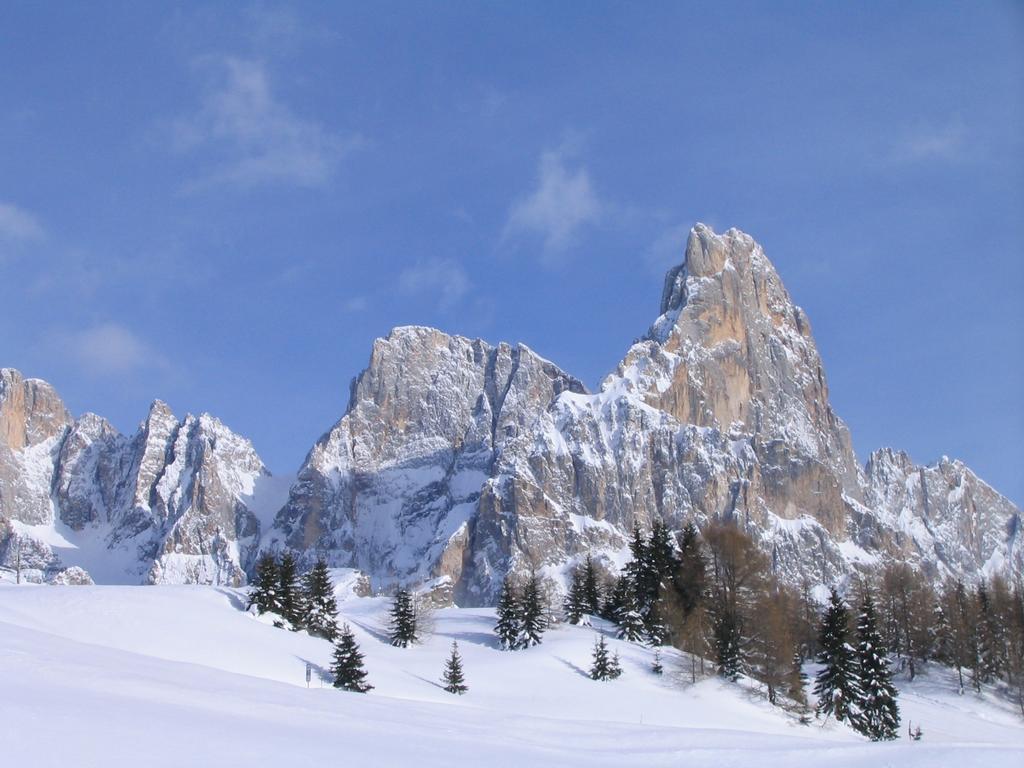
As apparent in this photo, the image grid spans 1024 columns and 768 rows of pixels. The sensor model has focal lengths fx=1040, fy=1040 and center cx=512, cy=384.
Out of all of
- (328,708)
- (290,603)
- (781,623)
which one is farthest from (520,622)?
(328,708)

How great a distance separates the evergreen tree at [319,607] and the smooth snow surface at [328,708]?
97.4 inches

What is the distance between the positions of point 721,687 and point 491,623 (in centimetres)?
2219

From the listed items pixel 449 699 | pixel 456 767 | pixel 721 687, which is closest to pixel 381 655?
pixel 449 699

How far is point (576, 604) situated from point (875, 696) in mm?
25961

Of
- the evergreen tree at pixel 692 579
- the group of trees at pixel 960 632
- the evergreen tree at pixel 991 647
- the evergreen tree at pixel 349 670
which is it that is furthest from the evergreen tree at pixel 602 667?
the evergreen tree at pixel 991 647

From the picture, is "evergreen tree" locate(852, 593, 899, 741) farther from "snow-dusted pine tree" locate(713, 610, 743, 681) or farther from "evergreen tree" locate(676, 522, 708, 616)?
"evergreen tree" locate(676, 522, 708, 616)

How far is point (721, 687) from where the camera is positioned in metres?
49.0

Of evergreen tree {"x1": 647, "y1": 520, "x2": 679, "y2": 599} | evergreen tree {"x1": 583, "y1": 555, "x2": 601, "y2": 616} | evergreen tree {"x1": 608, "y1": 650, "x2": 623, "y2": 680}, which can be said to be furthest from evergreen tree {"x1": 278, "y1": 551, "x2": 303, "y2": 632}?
evergreen tree {"x1": 583, "y1": 555, "x2": 601, "y2": 616}

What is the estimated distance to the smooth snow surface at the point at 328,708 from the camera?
16.1 metres

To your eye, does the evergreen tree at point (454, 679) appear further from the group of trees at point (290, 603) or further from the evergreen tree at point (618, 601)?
the evergreen tree at point (618, 601)

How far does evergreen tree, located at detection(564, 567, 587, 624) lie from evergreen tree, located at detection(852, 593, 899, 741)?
70.7 feet

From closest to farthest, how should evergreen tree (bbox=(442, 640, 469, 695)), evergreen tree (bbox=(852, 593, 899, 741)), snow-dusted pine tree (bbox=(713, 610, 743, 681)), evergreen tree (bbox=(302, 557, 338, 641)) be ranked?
evergreen tree (bbox=(442, 640, 469, 695)), evergreen tree (bbox=(852, 593, 899, 741)), snow-dusted pine tree (bbox=(713, 610, 743, 681)), evergreen tree (bbox=(302, 557, 338, 641))

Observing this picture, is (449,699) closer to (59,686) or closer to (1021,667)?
(59,686)

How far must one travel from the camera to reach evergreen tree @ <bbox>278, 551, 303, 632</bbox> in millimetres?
54312
